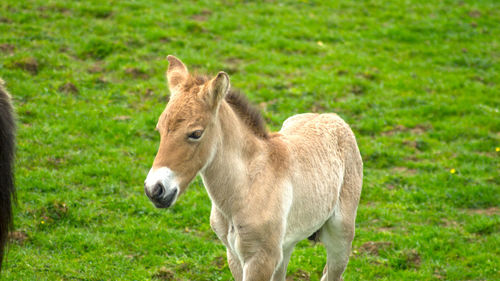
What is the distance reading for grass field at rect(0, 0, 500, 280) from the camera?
21.1 feet

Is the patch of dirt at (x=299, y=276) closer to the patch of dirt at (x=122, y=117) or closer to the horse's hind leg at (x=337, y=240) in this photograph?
the horse's hind leg at (x=337, y=240)

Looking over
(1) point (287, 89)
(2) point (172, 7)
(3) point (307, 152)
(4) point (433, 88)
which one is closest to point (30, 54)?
(2) point (172, 7)

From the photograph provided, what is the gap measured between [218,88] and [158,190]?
879mm

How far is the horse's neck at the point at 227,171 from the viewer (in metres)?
4.23

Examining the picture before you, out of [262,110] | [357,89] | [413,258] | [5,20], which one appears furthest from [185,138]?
[5,20]

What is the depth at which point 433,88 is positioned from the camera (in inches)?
455

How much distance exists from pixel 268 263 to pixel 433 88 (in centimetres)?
861

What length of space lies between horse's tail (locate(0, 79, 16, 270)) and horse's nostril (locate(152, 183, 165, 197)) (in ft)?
5.68

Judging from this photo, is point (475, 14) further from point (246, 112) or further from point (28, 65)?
point (246, 112)

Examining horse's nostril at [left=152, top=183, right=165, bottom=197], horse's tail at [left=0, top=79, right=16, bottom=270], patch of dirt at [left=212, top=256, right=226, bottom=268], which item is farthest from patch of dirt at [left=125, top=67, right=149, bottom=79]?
horse's nostril at [left=152, top=183, right=165, bottom=197]

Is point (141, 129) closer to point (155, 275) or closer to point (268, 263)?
point (155, 275)

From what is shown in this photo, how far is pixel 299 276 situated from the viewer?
20.2ft

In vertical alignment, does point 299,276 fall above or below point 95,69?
below

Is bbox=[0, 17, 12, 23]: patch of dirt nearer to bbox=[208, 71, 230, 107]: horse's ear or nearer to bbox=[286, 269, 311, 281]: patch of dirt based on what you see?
bbox=[286, 269, 311, 281]: patch of dirt
